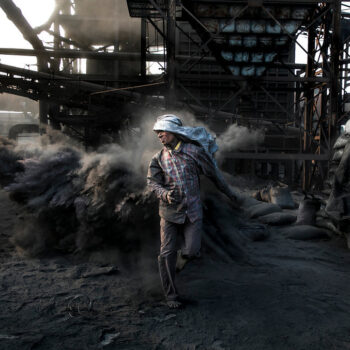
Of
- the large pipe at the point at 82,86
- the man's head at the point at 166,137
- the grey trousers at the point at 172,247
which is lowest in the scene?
the grey trousers at the point at 172,247

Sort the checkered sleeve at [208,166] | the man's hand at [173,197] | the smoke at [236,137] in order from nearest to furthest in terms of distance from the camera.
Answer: the man's hand at [173,197]
the checkered sleeve at [208,166]
the smoke at [236,137]

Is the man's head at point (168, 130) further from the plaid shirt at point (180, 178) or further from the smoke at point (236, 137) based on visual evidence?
the smoke at point (236, 137)

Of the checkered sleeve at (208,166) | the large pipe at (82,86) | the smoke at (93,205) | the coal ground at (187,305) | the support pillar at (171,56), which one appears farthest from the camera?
the large pipe at (82,86)

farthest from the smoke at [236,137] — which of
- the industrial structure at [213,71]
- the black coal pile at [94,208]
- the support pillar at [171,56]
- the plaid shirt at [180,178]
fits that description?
the plaid shirt at [180,178]

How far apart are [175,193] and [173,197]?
5 centimetres

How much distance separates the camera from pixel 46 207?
5.40 metres

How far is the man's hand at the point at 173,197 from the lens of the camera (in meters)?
3.36

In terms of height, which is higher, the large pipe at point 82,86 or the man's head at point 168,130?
the large pipe at point 82,86

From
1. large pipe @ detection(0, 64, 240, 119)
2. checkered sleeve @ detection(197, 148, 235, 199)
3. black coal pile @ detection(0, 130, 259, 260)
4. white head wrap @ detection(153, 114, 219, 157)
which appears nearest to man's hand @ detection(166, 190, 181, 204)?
checkered sleeve @ detection(197, 148, 235, 199)

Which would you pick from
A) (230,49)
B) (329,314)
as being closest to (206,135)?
(329,314)

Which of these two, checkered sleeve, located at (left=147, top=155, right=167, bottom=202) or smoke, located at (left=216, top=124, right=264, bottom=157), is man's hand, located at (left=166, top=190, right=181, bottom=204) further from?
smoke, located at (left=216, top=124, right=264, bottom=157)

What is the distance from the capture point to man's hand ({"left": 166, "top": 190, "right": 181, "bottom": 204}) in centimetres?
336

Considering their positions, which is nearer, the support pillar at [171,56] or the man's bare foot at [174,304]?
the man's bare foot at [174,304]

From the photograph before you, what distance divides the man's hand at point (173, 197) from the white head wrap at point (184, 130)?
604mm
